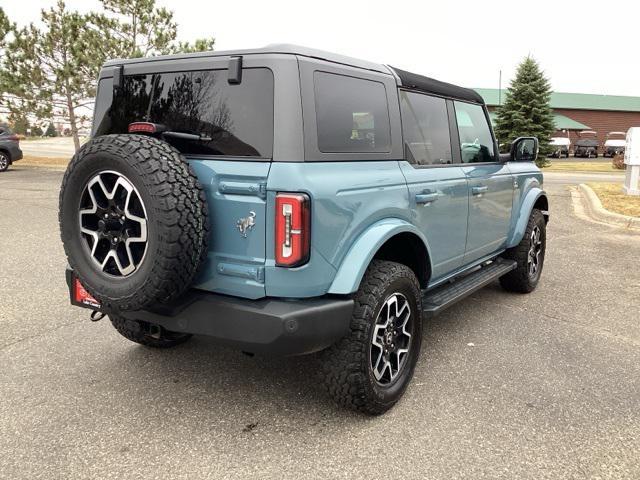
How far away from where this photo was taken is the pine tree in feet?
92.1

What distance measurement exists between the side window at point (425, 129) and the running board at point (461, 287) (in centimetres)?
93

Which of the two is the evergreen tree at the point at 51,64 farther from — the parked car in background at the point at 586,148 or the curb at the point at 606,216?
the parked car in background at the point at 586,148

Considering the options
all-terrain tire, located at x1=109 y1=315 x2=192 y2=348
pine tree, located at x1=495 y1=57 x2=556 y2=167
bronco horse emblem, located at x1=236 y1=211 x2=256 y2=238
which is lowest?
all-terrain tire, located at x1=109 y1=315 x2=192 y2=348

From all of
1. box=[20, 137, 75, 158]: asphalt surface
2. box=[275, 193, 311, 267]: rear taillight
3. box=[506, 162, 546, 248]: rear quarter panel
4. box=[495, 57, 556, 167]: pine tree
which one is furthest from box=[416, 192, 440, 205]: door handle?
box=[20, 137, 75, 158]: asphalt surface

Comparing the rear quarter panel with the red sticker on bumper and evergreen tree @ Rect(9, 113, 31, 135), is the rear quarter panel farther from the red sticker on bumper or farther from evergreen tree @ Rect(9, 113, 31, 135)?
evergreen tree @ Rect(9, 113, 31, 135)

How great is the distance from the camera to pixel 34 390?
10.3 ft

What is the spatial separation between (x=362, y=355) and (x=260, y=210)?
918 mm

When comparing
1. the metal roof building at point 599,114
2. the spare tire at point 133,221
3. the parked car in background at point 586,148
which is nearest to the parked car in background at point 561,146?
the parked car in background at point 586,148

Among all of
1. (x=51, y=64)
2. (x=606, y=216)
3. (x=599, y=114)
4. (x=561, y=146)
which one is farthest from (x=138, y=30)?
(x=599, y=114)

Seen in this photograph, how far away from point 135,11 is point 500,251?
754 inches

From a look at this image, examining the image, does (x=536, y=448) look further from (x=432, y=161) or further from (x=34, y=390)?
(x=34, y=390)

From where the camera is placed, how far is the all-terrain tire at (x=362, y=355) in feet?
8.80

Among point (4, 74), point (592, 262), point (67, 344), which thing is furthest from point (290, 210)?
point (4, 74)

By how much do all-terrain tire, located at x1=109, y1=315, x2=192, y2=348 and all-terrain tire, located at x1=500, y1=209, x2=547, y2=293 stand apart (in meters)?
3.15
